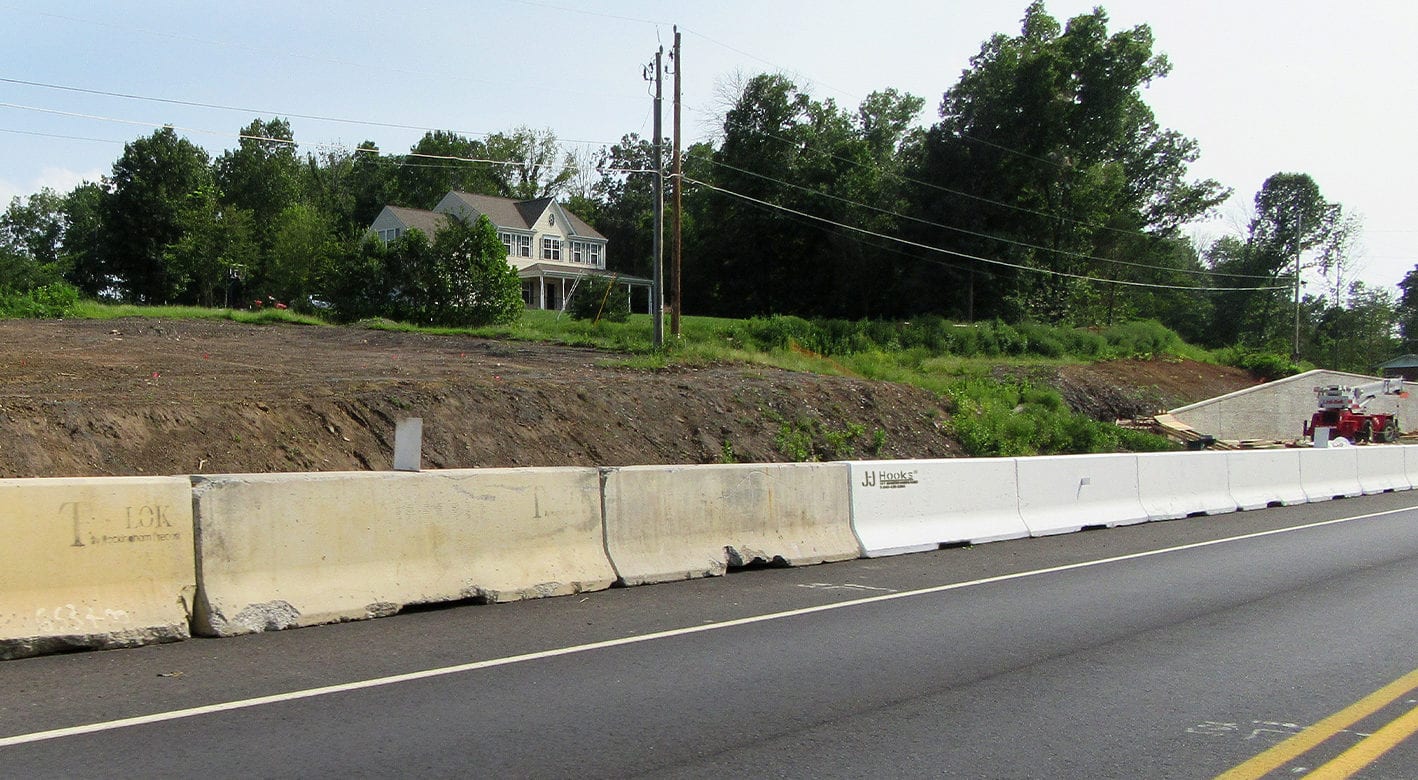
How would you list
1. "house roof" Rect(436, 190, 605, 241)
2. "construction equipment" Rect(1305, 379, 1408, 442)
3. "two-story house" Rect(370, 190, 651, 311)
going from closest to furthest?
"construction equipment" Rect(1305, 379, 1408, 442)
"two-story house" Rect(370, 190, 651, 311)
"house roof" Rect(436, 190, 605, 241)

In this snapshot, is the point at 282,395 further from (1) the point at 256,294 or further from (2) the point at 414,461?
(1) the point at 256,294

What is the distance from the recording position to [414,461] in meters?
8.77

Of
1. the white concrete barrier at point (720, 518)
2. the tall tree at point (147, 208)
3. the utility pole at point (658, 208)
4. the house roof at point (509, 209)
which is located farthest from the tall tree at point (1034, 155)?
the white concrete barrier at point (720, 518)

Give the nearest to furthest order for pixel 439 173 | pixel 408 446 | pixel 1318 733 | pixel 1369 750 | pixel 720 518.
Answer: pixel 1369 750 < pixel 1318 733 < pixel 408 446 < pixel 720 518 < pixel 439 173

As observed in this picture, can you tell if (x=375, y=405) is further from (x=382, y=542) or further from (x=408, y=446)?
(x=382, y=542)

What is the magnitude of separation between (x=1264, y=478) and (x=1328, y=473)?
318 cm

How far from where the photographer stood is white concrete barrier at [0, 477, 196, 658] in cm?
650

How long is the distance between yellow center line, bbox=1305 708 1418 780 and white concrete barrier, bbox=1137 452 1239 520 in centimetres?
1052

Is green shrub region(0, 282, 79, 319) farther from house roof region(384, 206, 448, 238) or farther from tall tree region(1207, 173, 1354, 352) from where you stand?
tall tree region(1207, 173, 1354, 352)

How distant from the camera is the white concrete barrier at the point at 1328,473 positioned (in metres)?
20.2

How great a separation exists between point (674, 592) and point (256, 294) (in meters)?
62.9

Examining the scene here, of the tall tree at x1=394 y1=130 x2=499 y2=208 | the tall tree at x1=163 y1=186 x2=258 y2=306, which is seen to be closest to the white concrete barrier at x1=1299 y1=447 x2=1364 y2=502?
the tall tree at x1=163 y1=186 x2=258 y2=306

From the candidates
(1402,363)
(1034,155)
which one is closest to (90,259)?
(1034,155)

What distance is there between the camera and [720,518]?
10.4 metres
